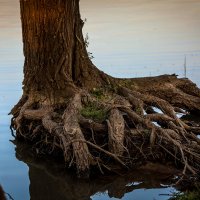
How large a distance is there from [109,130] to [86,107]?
120 centimetres

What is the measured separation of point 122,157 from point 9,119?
11.9 ft

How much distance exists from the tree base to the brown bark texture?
0.04ft

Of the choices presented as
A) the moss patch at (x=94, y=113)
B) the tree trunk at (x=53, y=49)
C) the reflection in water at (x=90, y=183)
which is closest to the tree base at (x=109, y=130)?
the moss patch at (x=94, y=113)

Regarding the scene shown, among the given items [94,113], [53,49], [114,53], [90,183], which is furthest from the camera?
[114,53]

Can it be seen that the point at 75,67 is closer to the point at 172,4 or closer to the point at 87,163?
the point at 87,163

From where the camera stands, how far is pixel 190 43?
58.4 feet

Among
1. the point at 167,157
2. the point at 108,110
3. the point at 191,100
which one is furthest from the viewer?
the point at 191,100

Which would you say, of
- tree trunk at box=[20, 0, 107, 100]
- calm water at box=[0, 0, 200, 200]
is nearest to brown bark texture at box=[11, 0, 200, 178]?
tree trunk at box=[20, 0, 107, 100]

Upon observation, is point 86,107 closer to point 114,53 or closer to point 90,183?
point 90,183

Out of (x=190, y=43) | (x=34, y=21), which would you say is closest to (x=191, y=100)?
(x=34, y=21)

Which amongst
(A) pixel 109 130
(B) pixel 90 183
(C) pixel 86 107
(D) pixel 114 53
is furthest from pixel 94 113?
(D) pixel 114 53

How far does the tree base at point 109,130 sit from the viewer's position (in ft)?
28.0

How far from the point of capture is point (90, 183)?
326 inches

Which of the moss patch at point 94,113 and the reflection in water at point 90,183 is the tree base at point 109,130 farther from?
the reflection in water at point 90,183
